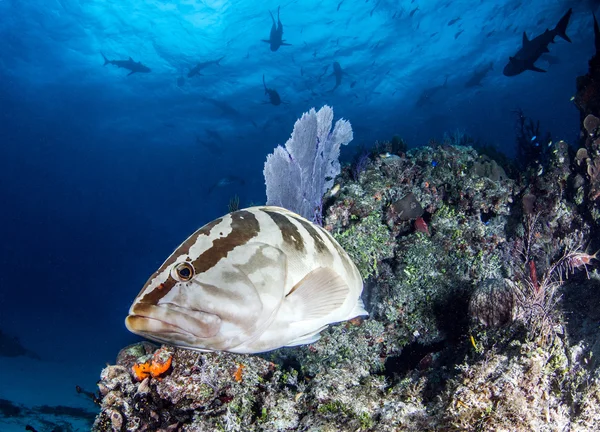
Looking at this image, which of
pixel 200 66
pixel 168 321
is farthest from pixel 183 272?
pixel 200 66

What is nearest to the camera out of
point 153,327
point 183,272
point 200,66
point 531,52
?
point 153,327

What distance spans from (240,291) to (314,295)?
0.51m

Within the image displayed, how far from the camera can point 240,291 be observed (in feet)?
5.55

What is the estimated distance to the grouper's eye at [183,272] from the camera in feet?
5.39

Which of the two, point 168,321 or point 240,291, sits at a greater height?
point 240,291

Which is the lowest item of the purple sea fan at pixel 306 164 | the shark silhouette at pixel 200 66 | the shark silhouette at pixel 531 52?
the purple sea fan at pixel 306 164

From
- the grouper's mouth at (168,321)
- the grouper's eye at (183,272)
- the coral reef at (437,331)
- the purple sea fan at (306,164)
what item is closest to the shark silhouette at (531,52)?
the coral reef at (437,331)

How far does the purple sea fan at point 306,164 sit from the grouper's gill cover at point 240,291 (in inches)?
96.6


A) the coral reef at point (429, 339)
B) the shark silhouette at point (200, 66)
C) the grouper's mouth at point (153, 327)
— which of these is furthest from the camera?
the shark silhouette at point (200, 66)

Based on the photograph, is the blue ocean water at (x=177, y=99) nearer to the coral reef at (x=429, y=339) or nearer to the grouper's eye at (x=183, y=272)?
the coral reef at (x=429, y=339)

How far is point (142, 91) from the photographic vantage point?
31.5 meters

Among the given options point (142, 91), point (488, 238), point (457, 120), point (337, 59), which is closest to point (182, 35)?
point (142, 91)

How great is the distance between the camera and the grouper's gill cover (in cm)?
159

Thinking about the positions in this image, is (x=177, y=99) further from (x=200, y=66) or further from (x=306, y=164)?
(x=306, y=164)
